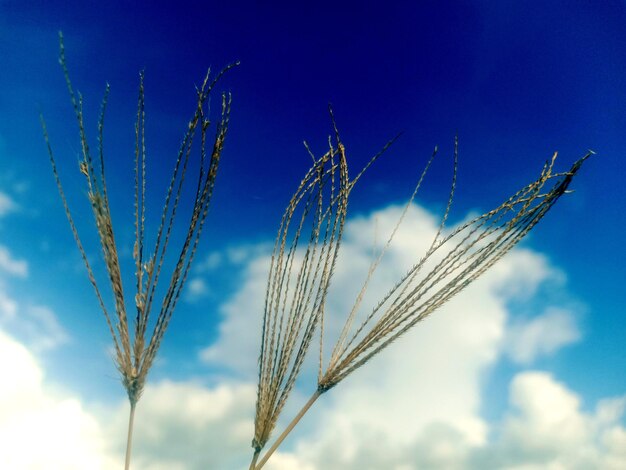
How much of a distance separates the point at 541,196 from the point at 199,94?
1892mm

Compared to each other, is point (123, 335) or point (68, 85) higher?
point (68, 85)

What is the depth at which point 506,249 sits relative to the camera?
114 inches

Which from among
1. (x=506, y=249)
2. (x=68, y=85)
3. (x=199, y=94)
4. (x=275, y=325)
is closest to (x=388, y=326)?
(x=275, y=325)

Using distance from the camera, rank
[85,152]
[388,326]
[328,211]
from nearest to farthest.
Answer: [85,152]
[388,326]
[328,211]

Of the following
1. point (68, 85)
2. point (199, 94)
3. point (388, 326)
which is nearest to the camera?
point (68, 85)

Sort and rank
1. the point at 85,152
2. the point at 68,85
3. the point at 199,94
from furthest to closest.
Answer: the point at 199,94, the point at 85,152, the point at 68,85

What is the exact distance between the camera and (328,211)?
2971 mm

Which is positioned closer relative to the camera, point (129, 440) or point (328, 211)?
point (129, 440)

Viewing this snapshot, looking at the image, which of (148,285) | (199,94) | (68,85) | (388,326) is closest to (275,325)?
(388,326)

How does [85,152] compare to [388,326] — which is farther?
[388,326]

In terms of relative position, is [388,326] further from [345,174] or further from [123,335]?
[123,335]

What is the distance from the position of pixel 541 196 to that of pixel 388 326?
1111 mm

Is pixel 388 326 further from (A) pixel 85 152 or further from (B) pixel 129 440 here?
(A) pixel 85 152

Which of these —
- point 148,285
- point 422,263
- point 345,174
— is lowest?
point 148,285
